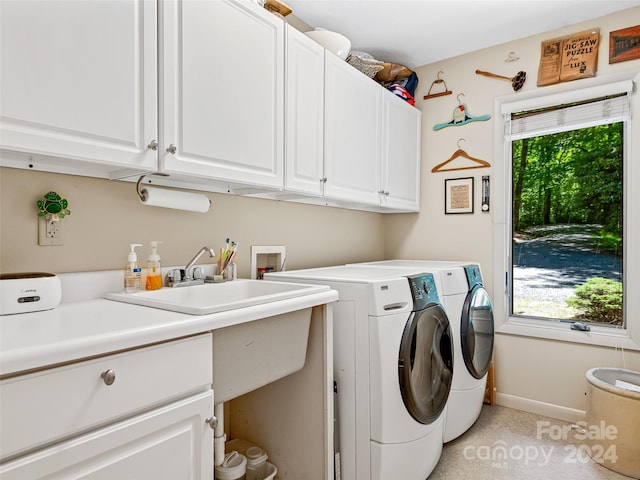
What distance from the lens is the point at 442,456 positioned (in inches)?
81.5

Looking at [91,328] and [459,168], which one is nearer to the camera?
[91,328]

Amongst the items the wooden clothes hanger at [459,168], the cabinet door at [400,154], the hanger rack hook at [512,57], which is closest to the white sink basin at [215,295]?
the cabinet door at [400,154]

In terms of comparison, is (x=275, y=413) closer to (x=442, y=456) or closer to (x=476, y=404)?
(x=442, y=456)

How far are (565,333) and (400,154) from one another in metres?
1.60

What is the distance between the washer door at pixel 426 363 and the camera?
1.66m

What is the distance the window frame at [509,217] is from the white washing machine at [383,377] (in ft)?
4.01

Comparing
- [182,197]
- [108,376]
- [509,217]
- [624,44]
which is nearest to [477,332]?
[509,217]

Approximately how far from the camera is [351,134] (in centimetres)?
224

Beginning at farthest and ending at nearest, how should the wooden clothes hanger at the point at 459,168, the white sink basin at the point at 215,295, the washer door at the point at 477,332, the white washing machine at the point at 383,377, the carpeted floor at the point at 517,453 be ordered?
the wooden clothes hanger at the point at 459,168
the washer door at the point at 477,332
the carpeted floor at the point at 517,453
the white washing machine at the point at 383,377
the white sink basin at the point at 215,295

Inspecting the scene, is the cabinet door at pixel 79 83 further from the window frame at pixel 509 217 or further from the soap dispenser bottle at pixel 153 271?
the window frame at pixel 509 217

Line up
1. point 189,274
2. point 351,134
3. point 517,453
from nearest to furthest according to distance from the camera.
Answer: point 189,274
point 517,453
point 351,134

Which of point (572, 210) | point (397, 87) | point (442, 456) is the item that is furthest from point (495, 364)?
point (397, 87)

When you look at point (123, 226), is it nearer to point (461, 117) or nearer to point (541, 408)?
point (461, 117)

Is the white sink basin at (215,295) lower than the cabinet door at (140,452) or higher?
higher
